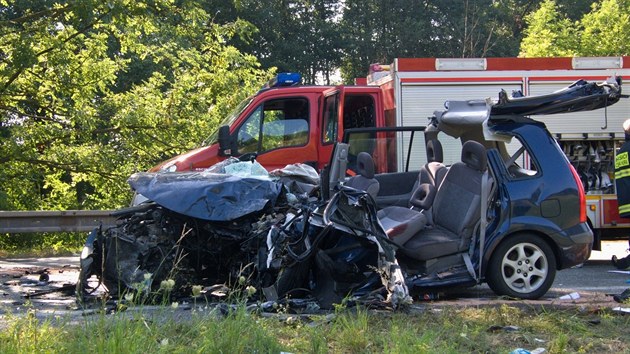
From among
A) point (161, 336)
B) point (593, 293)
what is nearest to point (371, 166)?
point (593, 293)

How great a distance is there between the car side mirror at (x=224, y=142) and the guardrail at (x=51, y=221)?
9.62ft

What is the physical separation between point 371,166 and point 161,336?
356 centimetres

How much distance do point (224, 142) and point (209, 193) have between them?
340cm

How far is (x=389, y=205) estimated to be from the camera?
7957mm

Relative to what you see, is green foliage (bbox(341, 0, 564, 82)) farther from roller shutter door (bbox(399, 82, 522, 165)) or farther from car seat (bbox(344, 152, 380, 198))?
car seat (bbox(344, 152, 380, 198))

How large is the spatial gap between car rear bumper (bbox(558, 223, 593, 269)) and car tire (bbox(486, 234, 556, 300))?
0.12 metres

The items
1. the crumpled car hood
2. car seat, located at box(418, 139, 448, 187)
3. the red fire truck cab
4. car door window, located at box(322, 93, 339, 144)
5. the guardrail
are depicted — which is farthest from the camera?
the guardrail

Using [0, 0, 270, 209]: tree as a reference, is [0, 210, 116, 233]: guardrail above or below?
below

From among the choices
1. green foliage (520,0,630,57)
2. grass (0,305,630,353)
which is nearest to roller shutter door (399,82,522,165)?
grass (0,305,630,353)

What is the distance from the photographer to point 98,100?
15500 millimetres

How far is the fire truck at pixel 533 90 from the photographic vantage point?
36.0 feet

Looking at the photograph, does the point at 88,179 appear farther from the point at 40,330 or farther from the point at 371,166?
the point at 40,330

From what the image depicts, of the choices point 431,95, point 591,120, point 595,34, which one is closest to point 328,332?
point 431,95

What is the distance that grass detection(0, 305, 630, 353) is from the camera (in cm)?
423
